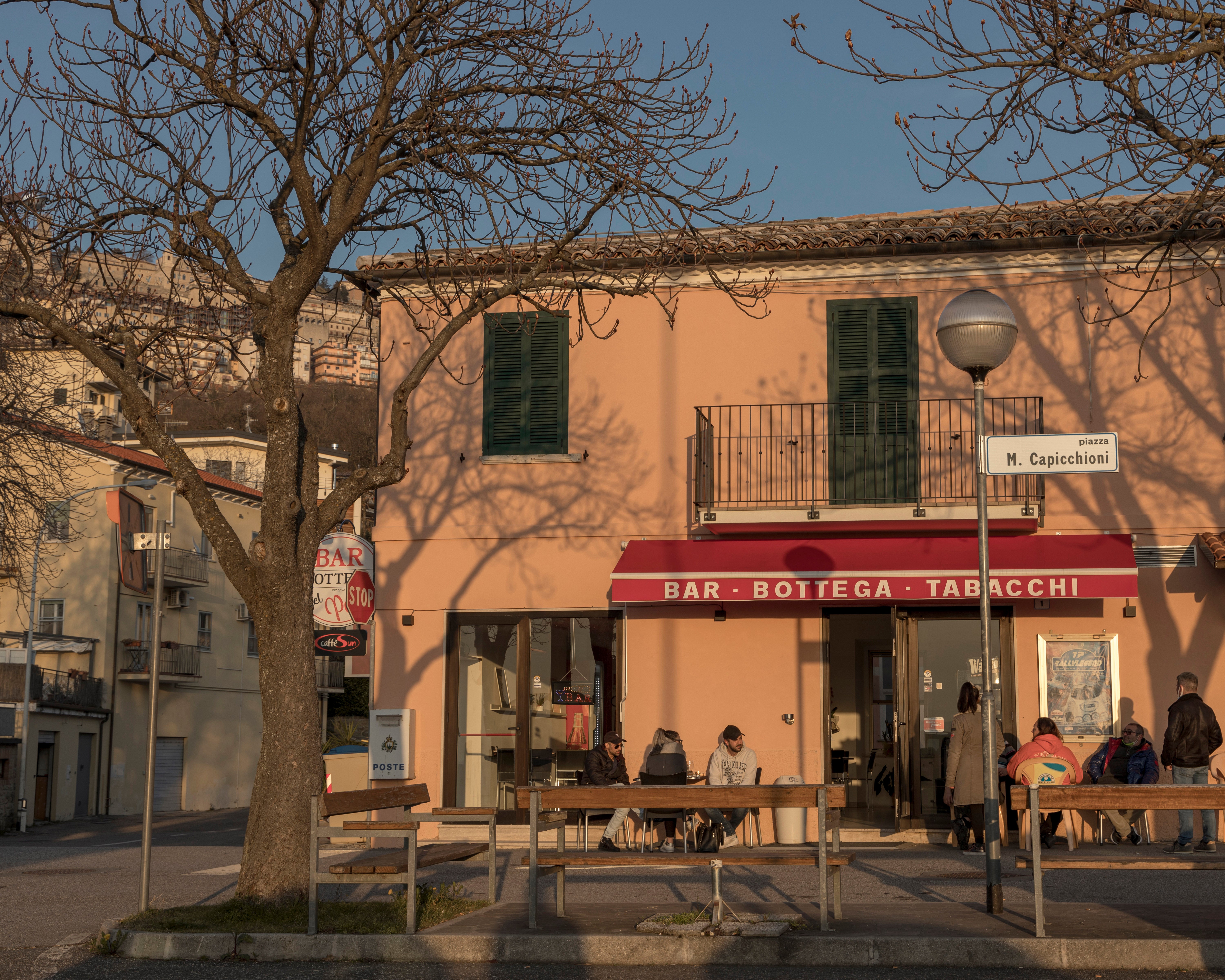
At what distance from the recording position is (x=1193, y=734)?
45.4 feet

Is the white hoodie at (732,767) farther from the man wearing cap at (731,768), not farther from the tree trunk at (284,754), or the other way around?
the tree trunk at (284,754)

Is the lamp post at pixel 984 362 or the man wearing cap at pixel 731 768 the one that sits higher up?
the lamp post at pixel 984 362

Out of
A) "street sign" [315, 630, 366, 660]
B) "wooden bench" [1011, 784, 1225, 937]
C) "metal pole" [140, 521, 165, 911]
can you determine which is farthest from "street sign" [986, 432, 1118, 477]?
"street sign" [315, 630, 366, 660]

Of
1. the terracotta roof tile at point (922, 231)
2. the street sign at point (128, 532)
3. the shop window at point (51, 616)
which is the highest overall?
Result: the terracotta roof tile at point (922, 231)

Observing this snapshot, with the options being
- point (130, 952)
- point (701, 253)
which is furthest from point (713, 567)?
point (130, 952)

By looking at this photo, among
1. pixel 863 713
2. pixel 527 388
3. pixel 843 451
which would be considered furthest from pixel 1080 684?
pixel 527 388

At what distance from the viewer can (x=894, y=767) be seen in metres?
16.2

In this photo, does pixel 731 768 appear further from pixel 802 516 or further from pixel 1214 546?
pixel 1214 546

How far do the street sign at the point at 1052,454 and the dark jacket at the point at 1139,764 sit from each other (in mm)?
6828

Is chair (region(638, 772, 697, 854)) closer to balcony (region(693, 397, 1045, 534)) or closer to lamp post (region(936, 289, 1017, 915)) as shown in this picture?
balcony (region(693, 397, 1045, 534))

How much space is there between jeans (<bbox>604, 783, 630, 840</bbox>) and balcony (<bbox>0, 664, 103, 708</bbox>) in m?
28.3

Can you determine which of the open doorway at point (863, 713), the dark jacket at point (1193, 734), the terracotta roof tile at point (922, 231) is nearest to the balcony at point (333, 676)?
the open doorway at point (863, 713)

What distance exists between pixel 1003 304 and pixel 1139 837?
7.92 metres

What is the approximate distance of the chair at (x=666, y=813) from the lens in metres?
14.7
